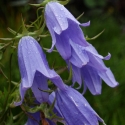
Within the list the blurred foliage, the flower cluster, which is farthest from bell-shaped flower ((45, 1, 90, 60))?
the blurred foliage

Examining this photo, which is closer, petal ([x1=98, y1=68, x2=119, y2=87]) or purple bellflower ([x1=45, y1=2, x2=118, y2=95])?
purple bellflower ([x1=45, y1=2, x2=118, y2=95])

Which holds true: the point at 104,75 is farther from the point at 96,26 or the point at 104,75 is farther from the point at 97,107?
the point at 96,26

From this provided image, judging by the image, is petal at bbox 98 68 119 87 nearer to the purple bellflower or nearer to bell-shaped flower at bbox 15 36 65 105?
the purple bellflower

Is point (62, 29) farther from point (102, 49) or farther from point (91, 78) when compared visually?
point (102, 49)

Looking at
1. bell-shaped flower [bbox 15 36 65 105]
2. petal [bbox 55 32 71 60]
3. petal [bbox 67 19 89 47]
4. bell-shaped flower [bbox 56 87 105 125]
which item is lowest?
bell-shaped flower [bbox 56 87 105 125]

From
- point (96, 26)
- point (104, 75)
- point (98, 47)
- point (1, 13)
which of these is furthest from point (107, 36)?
point (104, 75)

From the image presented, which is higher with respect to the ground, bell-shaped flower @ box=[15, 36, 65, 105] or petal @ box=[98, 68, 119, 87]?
bell-shaped flower @ box=[15, 36, 65, 105]
